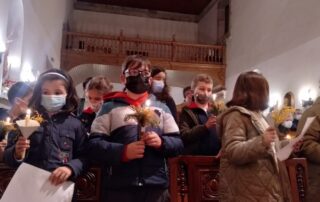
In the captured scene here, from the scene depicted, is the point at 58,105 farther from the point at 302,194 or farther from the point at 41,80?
the point at 302,194

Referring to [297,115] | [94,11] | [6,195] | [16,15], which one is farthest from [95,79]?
[94,11]

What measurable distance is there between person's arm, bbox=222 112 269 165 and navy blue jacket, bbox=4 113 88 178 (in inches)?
33.8

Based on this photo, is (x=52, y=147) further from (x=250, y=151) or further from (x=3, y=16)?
(x=3, y=16)

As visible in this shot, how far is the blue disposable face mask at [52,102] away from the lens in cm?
250

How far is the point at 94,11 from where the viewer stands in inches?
716

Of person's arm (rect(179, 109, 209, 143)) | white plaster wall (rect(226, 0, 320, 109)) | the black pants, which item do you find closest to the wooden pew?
person's arm (rect(179, 109, 209, 143))

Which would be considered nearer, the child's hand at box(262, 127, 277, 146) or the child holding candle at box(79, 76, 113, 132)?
the child's hand at box(262, 127, 277, 146)

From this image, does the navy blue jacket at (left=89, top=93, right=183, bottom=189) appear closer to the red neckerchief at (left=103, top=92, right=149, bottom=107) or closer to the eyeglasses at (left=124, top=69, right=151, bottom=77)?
the red neckerchief at (left=103, top=92, right=149, bottom=107)

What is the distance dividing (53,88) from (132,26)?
642 inches

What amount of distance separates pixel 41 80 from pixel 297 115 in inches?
281

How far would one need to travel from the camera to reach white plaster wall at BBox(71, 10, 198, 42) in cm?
1794

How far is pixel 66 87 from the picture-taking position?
8.49ft

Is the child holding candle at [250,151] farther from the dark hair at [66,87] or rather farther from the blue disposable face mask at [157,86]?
the blue disposable face mask at [157,86]

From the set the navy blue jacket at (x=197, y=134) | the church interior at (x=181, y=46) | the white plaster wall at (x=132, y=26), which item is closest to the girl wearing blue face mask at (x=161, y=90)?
the navy blue jacket at (x=197, y=134)
